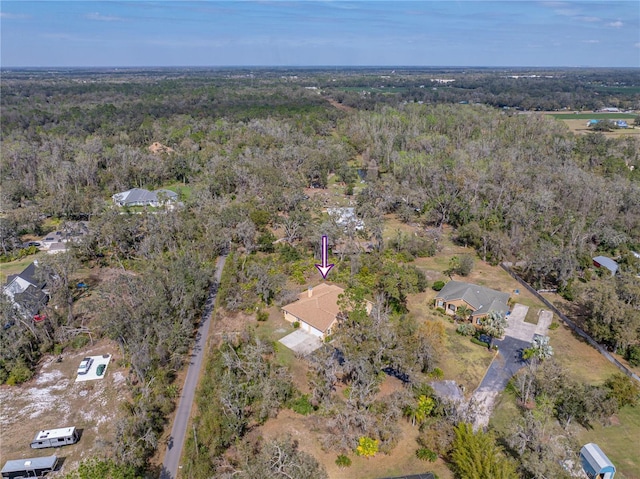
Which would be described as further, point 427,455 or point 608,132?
point 608,132

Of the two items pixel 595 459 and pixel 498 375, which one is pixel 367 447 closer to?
pixel 595 459

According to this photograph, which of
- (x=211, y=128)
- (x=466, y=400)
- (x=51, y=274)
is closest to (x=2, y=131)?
(x=211, y=128)

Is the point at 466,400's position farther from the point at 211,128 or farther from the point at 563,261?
the point at 211,128

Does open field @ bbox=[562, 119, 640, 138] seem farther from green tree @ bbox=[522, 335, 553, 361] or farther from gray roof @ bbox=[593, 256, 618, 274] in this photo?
green tree @ bbox=[522, 335, 553, 361]

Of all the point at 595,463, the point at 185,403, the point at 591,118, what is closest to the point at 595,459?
the point at 595,463

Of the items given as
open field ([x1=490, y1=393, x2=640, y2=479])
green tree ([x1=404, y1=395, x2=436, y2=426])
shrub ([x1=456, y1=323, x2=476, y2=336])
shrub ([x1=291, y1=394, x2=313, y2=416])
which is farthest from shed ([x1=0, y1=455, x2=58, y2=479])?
shrub ([x1=456, y1=323, x2=476, y2=336])
